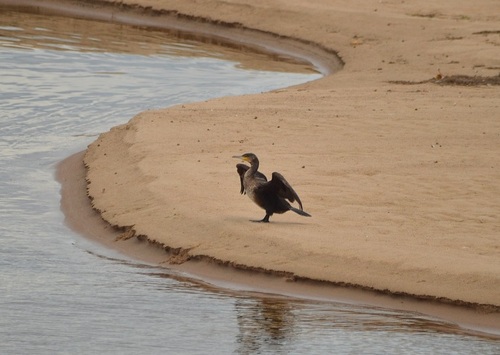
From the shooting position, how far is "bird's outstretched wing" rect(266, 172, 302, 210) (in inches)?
447

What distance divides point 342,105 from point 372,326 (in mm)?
8559

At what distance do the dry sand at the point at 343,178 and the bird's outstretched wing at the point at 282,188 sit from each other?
42cm

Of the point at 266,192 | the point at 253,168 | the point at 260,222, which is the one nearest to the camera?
the point at 266,192

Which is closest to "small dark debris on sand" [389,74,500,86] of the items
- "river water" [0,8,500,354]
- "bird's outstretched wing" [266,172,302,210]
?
"river water" [0,8,500,354]

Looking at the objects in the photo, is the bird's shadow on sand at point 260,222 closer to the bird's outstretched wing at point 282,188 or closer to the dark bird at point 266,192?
the dark bird at point 266,192

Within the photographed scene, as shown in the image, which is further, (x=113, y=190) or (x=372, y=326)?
(x=113, y=190)

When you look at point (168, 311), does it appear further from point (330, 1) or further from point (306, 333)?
point (330, 1)

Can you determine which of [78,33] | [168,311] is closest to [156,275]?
[168,311]

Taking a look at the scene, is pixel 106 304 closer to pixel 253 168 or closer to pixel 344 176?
pixel 253 168

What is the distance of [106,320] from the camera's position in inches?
398

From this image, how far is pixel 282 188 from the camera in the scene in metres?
11.5

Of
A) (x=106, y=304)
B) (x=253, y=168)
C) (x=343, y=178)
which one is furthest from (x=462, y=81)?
(x=106, y=304)

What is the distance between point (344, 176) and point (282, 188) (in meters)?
2.66

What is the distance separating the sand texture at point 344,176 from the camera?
11.1 metres
